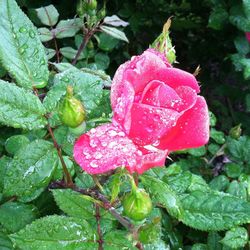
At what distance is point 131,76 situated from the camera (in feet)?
2.41

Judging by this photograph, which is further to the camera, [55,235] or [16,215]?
[16,215]

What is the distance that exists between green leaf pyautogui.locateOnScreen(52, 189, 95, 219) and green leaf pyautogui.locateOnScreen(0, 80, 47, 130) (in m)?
0.13

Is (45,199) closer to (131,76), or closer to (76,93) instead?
(76,93)

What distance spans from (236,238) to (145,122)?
0.51 m

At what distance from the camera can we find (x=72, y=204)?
89cm

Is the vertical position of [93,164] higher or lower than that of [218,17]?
higher

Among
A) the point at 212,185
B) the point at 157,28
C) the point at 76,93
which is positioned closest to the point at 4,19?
the point at 76,93

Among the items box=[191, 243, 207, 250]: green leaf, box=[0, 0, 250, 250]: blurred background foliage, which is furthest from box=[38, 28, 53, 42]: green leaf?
box=[191, 243, 207, 250]: green leaf

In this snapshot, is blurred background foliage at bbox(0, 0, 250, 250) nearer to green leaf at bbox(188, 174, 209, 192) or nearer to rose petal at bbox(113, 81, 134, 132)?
green leaf at bbox(188, 174, 209, 192)

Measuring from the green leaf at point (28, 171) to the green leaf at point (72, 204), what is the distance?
0.05 meters

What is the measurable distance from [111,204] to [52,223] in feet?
0.31

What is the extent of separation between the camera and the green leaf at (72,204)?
883 mm

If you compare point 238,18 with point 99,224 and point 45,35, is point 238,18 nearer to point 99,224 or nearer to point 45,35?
point 45,35

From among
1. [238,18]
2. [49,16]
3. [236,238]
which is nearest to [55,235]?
[236,238]
